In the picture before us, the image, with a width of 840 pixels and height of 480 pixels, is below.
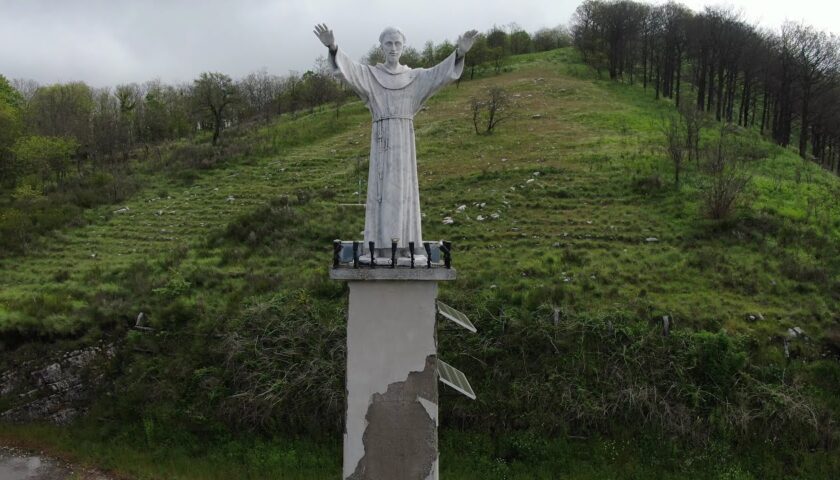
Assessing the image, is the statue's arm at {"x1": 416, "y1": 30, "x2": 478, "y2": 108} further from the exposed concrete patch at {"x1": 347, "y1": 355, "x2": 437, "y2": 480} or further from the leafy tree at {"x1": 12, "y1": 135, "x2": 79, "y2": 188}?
the leafy tree at {"x1": 12, "y1": 135, "x2": 79, "y2": 188}

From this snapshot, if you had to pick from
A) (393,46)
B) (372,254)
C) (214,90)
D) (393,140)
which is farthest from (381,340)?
(214,90)

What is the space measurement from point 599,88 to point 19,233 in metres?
36.5

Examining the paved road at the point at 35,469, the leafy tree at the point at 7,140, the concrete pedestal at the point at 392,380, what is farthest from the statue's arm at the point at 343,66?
the leafy tree at the point at 7,140

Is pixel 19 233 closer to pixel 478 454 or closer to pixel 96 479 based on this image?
pixel 96 479

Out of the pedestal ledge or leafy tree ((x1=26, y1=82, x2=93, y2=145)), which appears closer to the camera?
the pedestal ledge

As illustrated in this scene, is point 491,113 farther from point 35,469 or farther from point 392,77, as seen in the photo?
point 35,469

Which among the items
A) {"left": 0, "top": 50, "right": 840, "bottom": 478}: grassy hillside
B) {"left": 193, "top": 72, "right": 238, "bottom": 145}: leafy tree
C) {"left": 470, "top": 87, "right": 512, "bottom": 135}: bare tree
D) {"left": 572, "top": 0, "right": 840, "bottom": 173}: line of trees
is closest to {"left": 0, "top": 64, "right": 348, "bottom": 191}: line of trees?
{"left": 193, "top": 72, "right": 238, "bottom": 145}: leafy tree

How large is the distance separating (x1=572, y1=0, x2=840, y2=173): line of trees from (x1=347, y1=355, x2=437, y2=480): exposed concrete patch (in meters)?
32.0

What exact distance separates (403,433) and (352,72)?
3.90 m

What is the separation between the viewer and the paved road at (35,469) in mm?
10348

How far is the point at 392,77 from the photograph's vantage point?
6086 mm

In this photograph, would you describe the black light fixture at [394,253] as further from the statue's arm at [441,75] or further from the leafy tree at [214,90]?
the leafy tree at [214,90]

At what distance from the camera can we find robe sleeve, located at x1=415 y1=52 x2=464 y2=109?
6.06 meters

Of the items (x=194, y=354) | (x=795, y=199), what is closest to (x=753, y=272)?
(x=795, y=199)
